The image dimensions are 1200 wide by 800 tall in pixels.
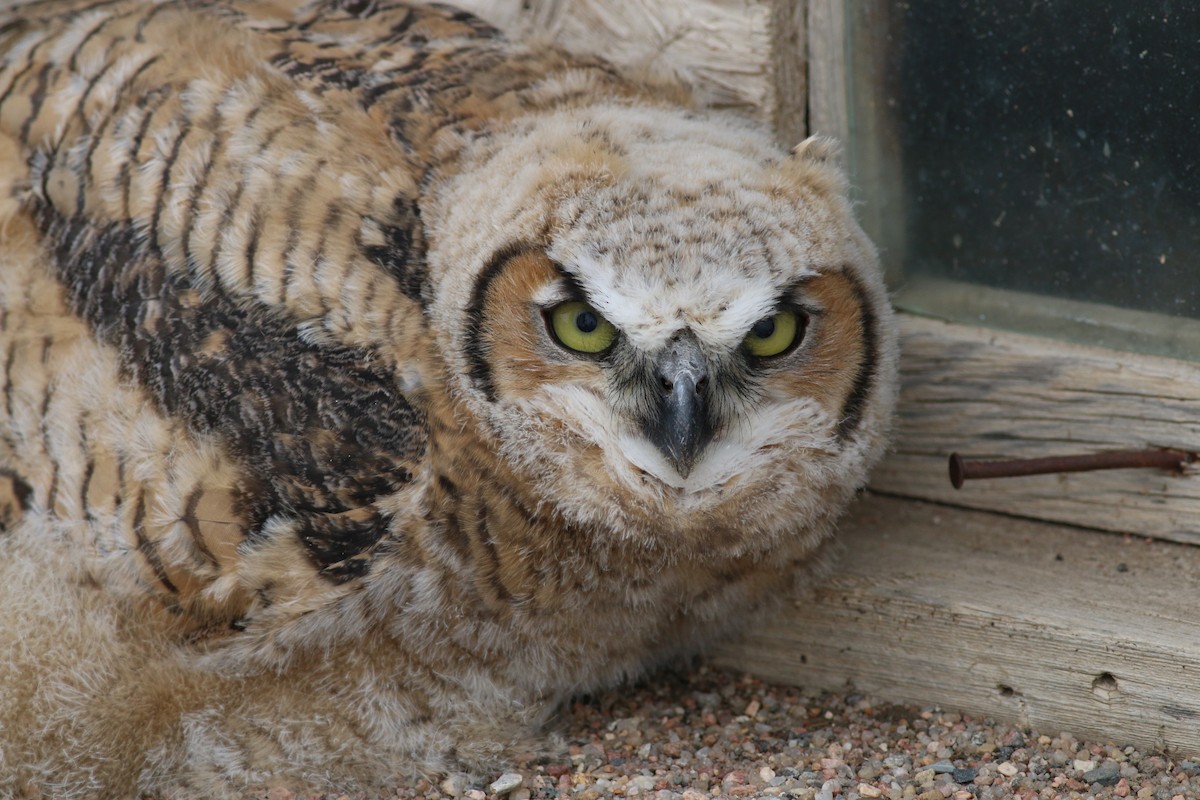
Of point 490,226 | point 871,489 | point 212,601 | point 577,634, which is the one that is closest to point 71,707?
point 212,601

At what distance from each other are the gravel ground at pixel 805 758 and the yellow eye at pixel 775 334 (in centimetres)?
84

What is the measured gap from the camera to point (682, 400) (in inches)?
88.9

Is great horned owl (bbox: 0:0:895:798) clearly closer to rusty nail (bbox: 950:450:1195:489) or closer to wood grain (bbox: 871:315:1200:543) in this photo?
rusty nail (bbox: 950:450:1195:489)

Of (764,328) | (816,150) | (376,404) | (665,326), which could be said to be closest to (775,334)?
(764,328)

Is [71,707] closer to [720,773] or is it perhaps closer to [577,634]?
[577,634]

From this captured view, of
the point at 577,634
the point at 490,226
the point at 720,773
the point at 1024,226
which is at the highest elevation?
the point at 490,226

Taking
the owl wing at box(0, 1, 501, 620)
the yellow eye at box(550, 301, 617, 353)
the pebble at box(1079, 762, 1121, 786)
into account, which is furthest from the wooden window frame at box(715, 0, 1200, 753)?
the owl wing at box(0, 1, 501, 620)

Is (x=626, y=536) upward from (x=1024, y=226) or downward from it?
downward

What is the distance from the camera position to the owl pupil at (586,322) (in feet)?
7.78

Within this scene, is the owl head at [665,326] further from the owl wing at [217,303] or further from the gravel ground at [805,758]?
the gravel ground at [805,758]

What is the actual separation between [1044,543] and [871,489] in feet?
1.56

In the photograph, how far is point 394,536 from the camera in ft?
8.21

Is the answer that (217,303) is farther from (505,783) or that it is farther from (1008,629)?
(1008,629)

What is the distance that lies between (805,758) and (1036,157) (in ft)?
4.66
